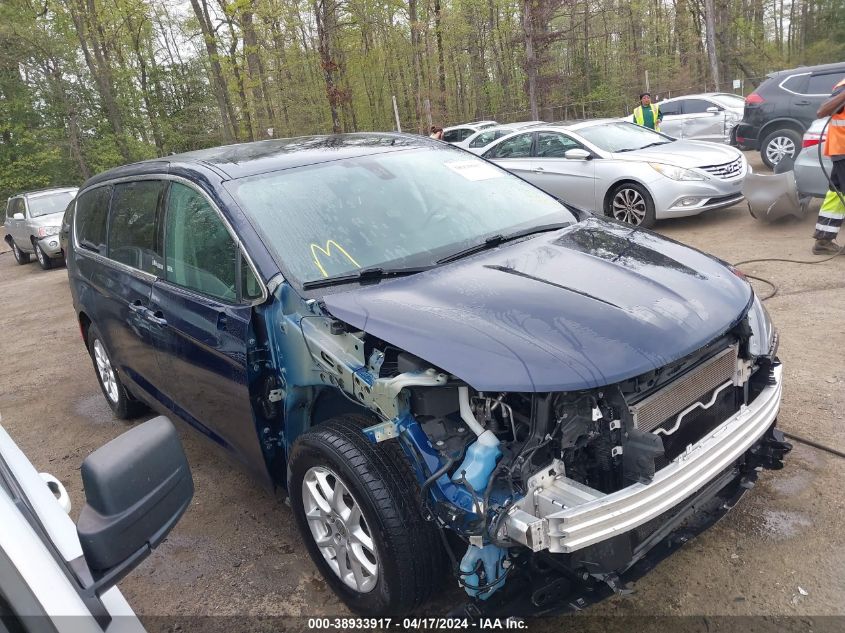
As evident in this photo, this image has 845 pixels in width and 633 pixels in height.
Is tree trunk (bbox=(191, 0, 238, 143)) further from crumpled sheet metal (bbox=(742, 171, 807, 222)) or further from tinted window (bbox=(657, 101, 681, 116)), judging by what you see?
crumpled sheet metal (bbox=(742, 171, 807, 222))

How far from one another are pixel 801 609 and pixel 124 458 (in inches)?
94.4

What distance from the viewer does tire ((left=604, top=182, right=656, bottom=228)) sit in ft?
26.9

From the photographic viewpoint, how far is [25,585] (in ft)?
3.86

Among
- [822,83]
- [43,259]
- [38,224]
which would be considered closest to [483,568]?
[822,83]

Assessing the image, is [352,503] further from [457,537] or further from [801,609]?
[801,609]

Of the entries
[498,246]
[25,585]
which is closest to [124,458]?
[25,585]

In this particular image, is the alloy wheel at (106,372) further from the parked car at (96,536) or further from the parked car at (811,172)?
the parked car at (811,172)

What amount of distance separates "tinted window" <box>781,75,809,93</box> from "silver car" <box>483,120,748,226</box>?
10.9 ft

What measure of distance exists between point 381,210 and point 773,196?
20.6 feet

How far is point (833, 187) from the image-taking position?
6.41m

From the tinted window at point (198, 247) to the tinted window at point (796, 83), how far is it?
11071 millimetres

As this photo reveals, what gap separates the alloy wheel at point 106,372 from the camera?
4.70 meters

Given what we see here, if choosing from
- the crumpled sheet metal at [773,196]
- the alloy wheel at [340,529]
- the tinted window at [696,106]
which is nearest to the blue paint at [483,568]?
the alloy wheel at [340,529]

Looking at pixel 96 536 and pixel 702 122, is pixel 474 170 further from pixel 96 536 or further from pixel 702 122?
pixel 702 122
